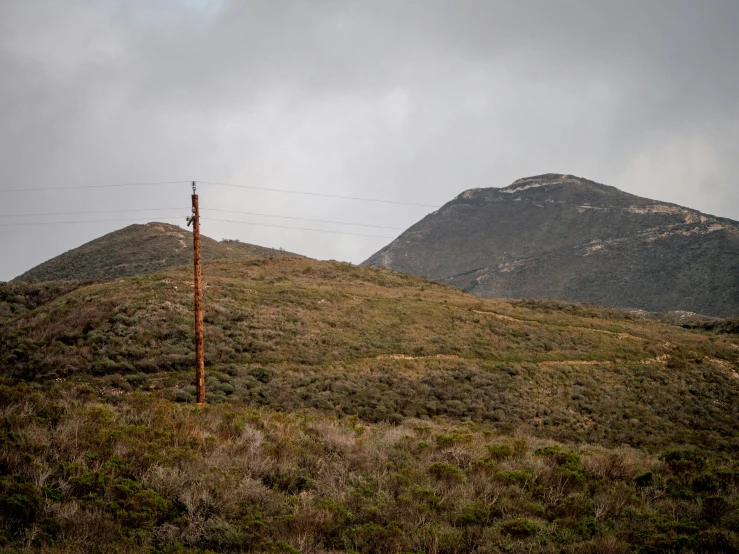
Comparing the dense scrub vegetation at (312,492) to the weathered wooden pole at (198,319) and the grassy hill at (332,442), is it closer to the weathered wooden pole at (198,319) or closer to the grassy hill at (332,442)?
the grassy hill at (332,442)

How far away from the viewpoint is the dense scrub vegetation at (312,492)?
6.65 m

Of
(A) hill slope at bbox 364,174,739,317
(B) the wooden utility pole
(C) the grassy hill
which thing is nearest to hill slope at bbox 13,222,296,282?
(C) the grassy hill

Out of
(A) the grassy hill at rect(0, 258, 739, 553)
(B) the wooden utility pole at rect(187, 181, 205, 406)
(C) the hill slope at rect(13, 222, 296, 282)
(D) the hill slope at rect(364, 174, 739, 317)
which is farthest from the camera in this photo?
(D) the hill slope at rect(364, 174, 739, 317)

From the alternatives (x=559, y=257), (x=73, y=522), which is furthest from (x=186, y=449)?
(x=559, y=257)

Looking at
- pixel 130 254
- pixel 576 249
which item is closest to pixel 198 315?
pixel 130 254

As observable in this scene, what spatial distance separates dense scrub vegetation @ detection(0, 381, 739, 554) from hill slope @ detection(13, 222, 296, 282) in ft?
210

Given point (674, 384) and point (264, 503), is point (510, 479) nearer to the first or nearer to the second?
point (264, 503)

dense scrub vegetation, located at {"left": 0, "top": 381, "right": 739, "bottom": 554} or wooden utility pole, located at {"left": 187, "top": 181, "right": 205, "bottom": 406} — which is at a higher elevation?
wooden utility pole, located at {"left": 187, "top": 181, "right": 205, "bottom": 406}

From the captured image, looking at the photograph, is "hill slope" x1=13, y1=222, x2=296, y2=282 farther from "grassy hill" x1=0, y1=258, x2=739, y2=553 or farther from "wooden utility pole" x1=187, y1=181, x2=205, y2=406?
"wooden utility pole" x1=187, y1=181, x2=205, y2=406

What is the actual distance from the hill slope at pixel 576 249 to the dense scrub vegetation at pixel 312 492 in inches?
3943

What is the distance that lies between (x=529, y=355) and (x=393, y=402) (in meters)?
14.3

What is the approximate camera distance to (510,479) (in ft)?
30.7

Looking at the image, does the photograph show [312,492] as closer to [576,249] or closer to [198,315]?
[198,315]

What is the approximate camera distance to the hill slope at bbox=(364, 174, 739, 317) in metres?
104
